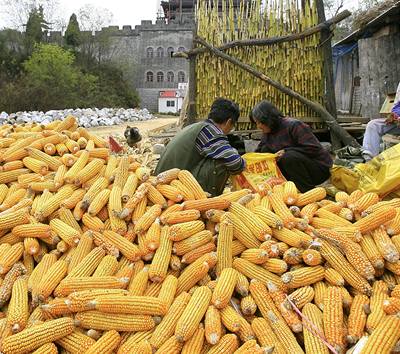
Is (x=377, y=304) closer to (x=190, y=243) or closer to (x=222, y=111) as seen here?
(x=190, y=243)

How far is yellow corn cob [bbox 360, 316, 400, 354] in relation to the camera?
1981 millimetres

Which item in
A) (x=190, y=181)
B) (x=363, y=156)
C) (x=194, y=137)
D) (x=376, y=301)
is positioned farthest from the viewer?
(x=363, y=156)

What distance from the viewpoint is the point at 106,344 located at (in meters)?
2.12

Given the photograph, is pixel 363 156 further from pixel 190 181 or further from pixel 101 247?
pixel 101 247

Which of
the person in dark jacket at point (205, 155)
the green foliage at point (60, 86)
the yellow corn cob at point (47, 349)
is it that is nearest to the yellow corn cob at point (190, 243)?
the yellow corn cob at point (47, 349)

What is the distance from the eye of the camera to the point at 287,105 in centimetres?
750

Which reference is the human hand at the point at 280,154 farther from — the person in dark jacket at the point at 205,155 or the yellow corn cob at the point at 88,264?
the yellow corn cob at the point at 88,264

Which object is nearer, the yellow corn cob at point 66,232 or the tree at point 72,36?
the yellow corn cob at point 66,232

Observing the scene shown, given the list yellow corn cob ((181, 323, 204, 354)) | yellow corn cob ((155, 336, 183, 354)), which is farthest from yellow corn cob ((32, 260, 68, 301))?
yellow corn cob ((181, 323, 204, 354))

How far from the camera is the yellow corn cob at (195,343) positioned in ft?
6.98

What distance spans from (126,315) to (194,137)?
7.89ft

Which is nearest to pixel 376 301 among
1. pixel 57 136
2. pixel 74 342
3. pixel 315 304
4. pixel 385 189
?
pixel 315 304

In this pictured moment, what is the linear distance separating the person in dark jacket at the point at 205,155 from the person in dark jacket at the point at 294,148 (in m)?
1.18

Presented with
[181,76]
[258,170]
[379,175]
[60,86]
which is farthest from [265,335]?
[181,76]
